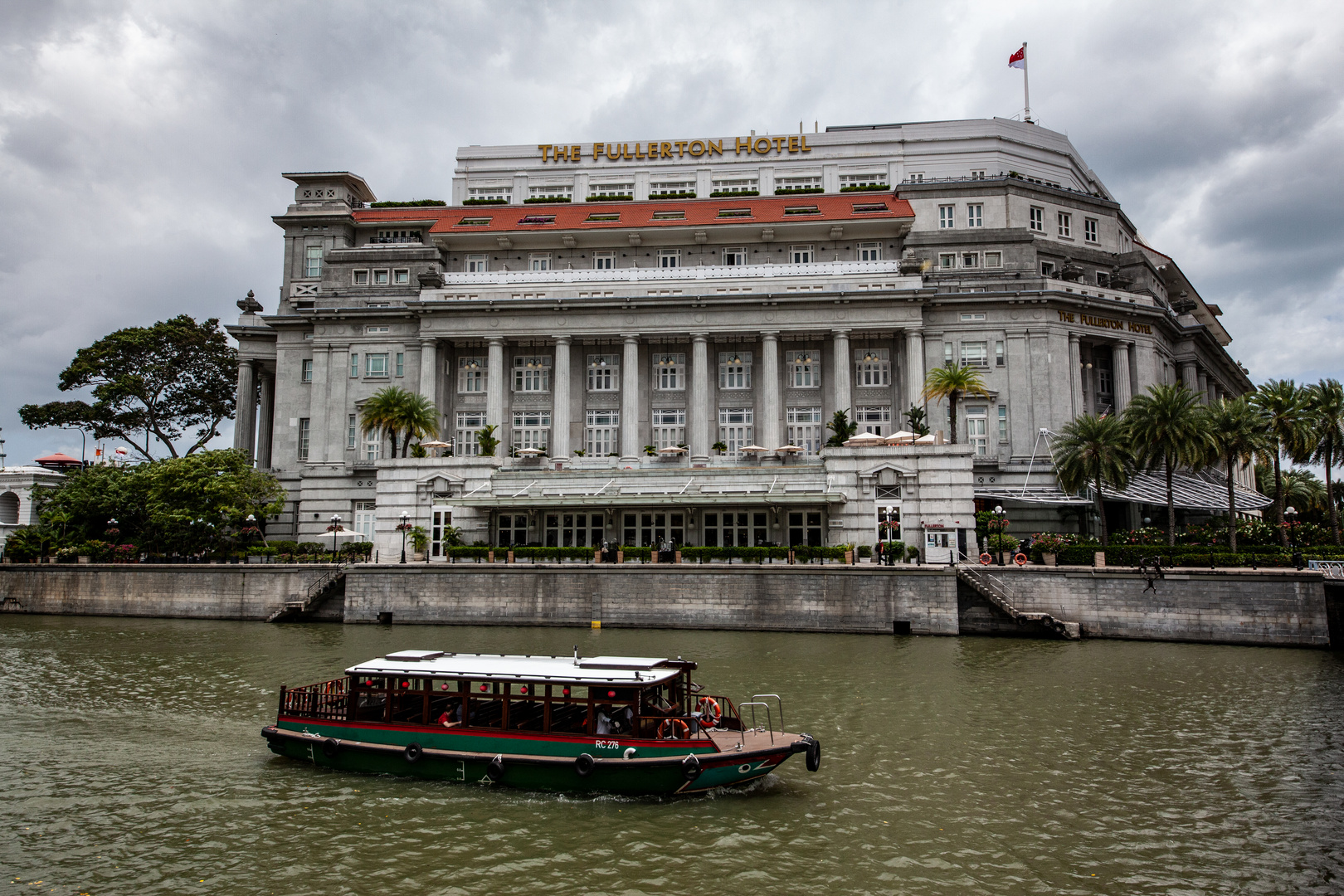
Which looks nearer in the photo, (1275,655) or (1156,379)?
(1275,655)

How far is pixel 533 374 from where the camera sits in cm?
7238

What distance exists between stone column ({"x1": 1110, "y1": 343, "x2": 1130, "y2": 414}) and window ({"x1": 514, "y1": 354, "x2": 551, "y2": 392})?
46949 millimetres

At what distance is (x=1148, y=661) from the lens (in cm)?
3594

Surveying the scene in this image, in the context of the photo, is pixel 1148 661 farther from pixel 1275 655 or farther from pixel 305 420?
pixel 305 420

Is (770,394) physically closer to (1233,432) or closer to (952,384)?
(952,384)

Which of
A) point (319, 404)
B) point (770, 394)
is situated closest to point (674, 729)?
point (770, 394)

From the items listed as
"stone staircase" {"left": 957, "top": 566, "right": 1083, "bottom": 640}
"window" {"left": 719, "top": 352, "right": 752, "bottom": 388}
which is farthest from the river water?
"window" {"left": 719, "top": 352, "right": 752, "bottom": 388}

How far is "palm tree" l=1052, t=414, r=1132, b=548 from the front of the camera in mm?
51250

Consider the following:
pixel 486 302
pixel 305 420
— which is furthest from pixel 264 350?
pixel 486 302

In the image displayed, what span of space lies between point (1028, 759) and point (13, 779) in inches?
957

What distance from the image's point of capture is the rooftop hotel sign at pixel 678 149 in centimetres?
8300

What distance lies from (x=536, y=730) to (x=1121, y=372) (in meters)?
66.2

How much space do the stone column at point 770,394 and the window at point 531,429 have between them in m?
17.4

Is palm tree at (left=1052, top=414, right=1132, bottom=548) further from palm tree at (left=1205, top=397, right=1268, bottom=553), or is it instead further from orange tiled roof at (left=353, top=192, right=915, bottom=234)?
orange tiled roof at (left=353, top=192, right=915, bottom=234)
